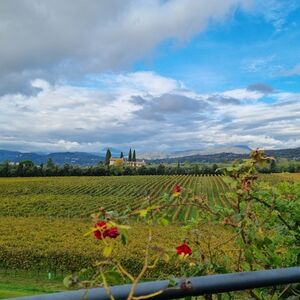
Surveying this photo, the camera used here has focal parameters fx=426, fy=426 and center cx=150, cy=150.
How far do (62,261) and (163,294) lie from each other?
76.0 ft

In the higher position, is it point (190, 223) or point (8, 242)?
point (190, 223)

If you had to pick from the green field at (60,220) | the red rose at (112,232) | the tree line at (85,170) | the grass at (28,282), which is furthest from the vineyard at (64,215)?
the tree line at (85,170)

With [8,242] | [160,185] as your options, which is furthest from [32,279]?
[160,185]

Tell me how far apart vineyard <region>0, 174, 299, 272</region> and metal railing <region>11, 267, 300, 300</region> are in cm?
22

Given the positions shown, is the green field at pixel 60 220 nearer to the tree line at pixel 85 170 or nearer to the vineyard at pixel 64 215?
the vineyard at pixel 64 215

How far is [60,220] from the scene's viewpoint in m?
37.9

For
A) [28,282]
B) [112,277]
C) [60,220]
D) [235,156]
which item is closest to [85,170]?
[60,220]

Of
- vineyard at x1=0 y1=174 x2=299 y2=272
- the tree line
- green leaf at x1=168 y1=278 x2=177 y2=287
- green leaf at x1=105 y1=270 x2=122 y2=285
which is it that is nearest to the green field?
vineyard at x1=0 y1=174 x2=299 y2=272

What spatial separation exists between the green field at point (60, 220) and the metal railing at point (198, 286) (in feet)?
0.60

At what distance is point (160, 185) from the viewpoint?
195ft

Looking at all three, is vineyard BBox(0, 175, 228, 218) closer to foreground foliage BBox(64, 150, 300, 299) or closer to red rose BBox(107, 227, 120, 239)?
foreground foliage BBox(64, 150, 300, 299)

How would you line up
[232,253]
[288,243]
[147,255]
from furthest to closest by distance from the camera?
[288,243]
[232,253]
[147,255]

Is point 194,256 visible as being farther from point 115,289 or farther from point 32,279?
point 32,279

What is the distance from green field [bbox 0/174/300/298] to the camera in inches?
527
